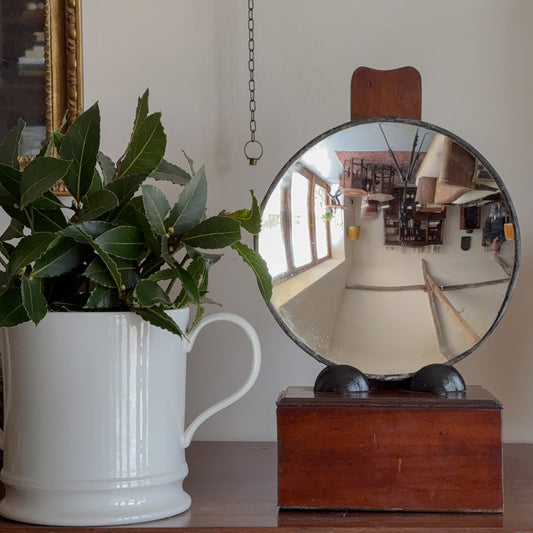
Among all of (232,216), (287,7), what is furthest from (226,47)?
(232,216)

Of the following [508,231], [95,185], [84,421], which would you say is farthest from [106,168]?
[508,231]

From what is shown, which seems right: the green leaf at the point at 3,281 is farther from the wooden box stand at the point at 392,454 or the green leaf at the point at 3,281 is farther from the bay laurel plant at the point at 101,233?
the wooden box stand at the point at 392,454

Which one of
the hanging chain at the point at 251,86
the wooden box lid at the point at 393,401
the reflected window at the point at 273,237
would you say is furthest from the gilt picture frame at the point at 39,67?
the wooden box lid at the point at 393,401

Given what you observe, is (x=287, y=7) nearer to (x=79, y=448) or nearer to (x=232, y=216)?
(x=232, y=216)

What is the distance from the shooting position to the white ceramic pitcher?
77 cm

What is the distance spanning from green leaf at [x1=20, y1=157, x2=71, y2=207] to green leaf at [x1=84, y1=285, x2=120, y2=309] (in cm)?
10

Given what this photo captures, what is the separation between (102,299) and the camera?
2.52 feet

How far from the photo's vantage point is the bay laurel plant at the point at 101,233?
2.43 ft

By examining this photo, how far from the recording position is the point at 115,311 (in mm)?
788

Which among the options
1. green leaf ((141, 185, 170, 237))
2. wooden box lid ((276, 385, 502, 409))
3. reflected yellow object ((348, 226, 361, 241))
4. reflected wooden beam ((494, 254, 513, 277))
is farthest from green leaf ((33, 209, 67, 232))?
reflected wooden beam ((494, 254, 513, 277))

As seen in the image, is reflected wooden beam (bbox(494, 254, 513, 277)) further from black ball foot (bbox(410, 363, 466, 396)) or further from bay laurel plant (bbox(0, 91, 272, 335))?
bay laurel plant (bbox(0, 91, 272, 335))

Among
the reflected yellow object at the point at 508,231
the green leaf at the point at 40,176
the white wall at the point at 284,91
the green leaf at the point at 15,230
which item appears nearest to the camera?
the green leaf at the point at 40,176

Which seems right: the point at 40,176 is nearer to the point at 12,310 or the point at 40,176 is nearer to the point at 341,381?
the point at 12,310

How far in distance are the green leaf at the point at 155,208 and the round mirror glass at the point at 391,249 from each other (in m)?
0.29
